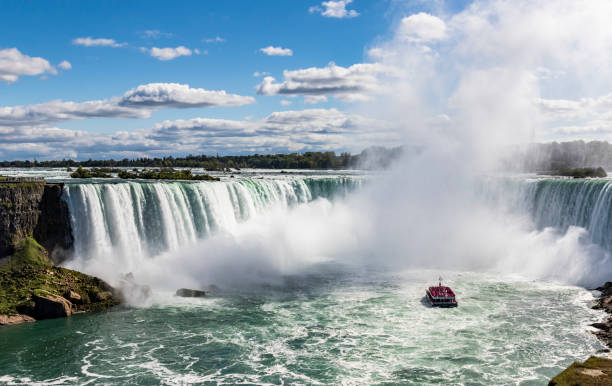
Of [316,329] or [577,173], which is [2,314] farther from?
[577,173]

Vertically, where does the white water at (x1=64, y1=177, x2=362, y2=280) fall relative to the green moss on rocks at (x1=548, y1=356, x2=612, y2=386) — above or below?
above

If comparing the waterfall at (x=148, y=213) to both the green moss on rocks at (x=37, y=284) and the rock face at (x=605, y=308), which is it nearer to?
the green moss on rocks at (x=37, y=284)

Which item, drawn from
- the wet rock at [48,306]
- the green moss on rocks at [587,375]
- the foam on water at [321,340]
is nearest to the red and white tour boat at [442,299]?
the foam on water at [321,340]

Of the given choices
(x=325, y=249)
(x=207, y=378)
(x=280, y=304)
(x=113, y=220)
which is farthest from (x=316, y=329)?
(x=325, y=249)

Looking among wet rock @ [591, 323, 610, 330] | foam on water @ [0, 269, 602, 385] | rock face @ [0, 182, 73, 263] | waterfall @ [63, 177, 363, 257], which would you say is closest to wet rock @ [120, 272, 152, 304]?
foam on water @ [0, 269, 602, 385]

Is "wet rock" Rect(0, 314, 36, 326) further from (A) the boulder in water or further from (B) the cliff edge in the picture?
(A) the boulder in water

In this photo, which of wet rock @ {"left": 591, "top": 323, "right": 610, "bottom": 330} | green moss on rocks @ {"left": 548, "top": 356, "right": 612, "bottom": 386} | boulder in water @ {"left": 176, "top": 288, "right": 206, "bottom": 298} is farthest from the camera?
boulder in water @ {"left": 176, "top": 288, "right": 206, "bottom": 298}

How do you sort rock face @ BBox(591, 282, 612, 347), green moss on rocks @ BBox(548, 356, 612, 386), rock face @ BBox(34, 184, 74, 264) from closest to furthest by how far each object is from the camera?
green moss on rocks @ BBox(548, 356, 612, 386)
rock face @ BBox(591, 282, 612, 347)
rock face @ BBox(34, 184, 74, 264)
